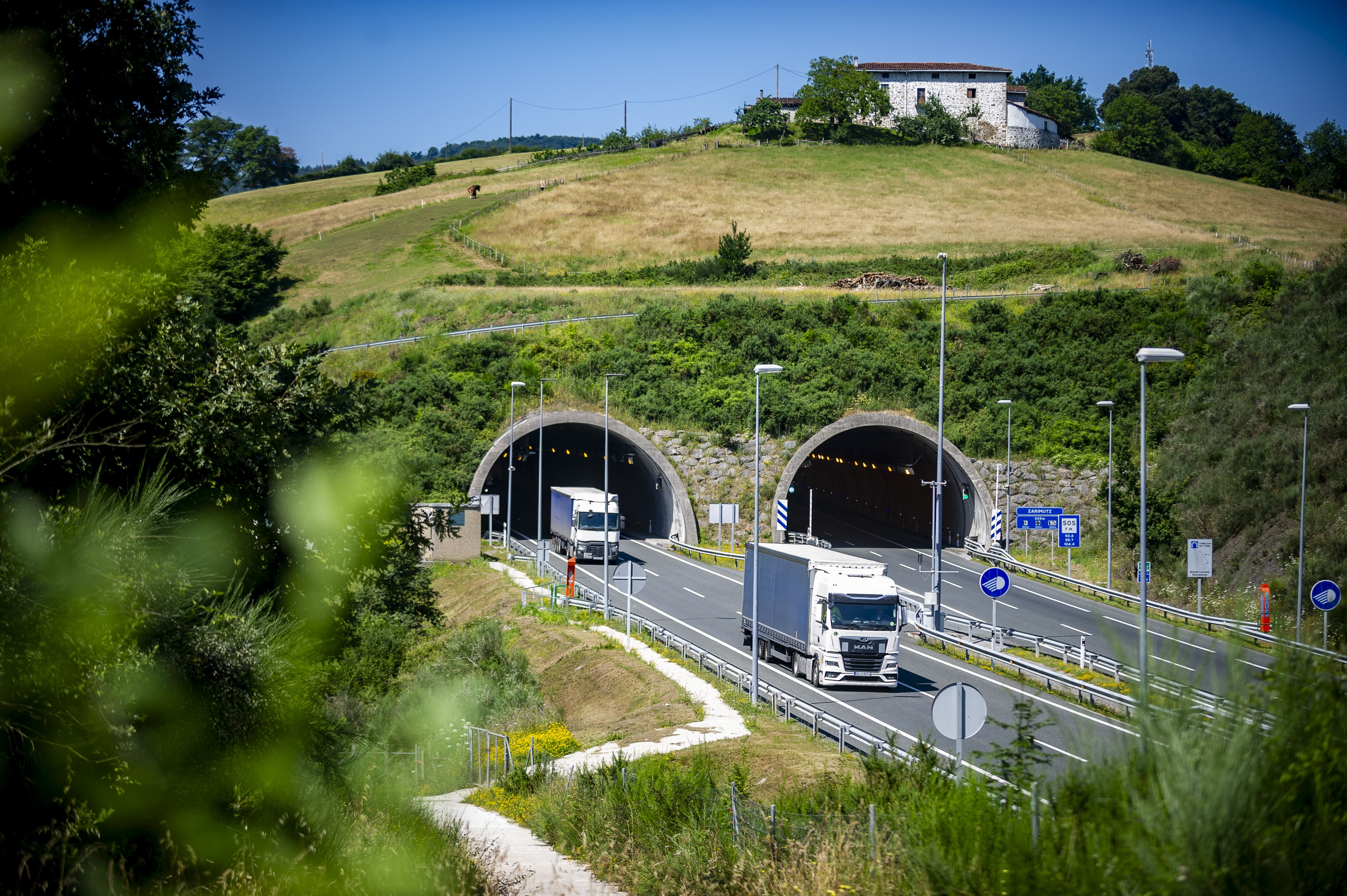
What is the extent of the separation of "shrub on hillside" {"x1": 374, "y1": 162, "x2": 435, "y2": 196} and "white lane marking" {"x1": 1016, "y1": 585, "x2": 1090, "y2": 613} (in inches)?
4077

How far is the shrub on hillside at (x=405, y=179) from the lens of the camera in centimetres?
13000

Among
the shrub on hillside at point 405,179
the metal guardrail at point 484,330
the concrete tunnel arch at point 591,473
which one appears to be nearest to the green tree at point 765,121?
the shrub on hillside at point 405,179

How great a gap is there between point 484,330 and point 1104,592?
40.3 meters

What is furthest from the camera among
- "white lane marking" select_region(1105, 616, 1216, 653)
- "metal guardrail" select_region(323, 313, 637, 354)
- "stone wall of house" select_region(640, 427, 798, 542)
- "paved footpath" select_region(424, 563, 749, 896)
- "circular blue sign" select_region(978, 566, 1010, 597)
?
"metal guardrail" select_region(323, 313, 637, 354)

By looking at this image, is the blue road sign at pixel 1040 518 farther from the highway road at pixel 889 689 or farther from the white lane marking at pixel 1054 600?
the highway road at pixel 889 689

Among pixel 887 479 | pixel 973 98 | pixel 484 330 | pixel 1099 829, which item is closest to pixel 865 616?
pixel 1099 829

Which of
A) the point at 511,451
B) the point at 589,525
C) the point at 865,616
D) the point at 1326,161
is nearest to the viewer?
the point at 865,616

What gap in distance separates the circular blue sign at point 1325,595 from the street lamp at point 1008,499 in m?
23.2

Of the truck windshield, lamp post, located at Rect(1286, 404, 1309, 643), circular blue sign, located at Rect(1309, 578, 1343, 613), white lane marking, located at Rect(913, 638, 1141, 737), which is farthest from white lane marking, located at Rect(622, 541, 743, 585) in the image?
circular blue sign, located at Rect(1309, 578, 1343, 613)

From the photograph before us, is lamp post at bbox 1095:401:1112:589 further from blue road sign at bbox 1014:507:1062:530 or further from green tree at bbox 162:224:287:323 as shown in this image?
green tree at bbox 162:224:287:323

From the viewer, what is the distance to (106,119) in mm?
14461

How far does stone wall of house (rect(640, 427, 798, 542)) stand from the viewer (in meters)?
53.7

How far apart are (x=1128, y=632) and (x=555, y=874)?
28091 millimetres

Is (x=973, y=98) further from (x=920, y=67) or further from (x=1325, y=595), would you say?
(x=1325, y=595)
